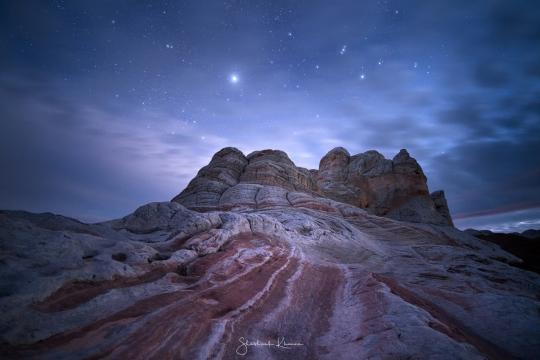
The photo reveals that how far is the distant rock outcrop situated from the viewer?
25844 mm

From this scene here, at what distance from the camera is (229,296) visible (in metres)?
6.77

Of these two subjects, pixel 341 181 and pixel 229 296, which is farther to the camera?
pixel 341 181

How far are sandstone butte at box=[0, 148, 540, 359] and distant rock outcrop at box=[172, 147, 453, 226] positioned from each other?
37.3ft

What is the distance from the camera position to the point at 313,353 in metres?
5.39

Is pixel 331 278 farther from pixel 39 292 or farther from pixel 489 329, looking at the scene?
pixel 39 292

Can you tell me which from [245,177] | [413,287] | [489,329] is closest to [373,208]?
[245,177]

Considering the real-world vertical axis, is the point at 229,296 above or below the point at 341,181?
below

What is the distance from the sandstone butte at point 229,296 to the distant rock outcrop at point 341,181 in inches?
447

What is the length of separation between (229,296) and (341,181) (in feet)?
140

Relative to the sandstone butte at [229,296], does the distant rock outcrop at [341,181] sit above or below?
above

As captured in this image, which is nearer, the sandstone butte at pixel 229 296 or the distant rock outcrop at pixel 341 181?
the sandstone butte at pixel 229 296

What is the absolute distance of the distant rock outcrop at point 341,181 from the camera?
25.8m

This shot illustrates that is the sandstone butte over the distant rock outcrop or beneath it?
beneath

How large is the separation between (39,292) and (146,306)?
6.52 ft
